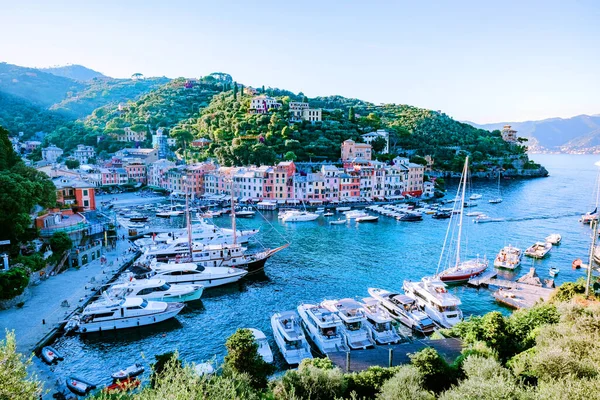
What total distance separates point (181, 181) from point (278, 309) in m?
55.5

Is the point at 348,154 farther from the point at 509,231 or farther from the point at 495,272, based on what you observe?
the point at 495,272

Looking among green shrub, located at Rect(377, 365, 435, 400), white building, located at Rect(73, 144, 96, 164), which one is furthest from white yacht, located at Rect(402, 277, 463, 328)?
white building, located at Rect(73, 144, 96, 164)

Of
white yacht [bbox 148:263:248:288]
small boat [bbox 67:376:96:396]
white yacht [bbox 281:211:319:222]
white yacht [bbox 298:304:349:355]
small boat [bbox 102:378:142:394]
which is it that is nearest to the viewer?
small boat [bbox 102:378:142:394]

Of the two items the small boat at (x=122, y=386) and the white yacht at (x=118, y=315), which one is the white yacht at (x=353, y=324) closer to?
the white yacht at (x=118, y=315)

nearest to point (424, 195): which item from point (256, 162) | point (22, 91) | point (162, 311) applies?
point (256, 162)

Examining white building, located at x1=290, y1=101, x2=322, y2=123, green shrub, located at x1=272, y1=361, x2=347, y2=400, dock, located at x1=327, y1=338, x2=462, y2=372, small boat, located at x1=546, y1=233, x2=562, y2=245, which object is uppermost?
white building, located at x1=290, y1=101, x2=322, y2=123

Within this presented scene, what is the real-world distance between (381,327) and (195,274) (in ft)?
49.1

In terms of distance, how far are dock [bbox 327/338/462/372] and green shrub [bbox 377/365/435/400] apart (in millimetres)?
4829

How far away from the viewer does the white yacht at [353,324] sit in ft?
73.7

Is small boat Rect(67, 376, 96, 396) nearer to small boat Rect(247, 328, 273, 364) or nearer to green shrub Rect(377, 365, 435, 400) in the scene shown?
small boat Rect(247, 328, 273, 364)

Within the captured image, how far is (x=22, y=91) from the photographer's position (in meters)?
197

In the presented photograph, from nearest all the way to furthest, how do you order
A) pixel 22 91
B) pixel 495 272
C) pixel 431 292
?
pixel 431 292 < pixel 495 272 < pixel 22 91

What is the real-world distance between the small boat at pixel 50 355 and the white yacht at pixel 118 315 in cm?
263

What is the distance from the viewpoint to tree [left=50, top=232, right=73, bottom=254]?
3142 centimetres
